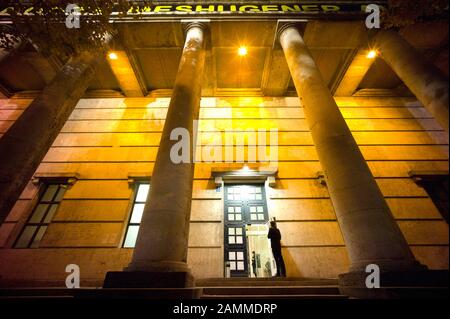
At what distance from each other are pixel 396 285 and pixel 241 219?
18.3 ft

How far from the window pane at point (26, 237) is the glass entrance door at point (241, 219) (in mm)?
7173

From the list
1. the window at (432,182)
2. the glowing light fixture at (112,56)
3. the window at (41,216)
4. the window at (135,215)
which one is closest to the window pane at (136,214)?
the window at (135,215)

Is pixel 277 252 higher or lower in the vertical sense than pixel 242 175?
lower

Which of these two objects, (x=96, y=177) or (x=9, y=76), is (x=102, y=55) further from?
(x=9, y=76)

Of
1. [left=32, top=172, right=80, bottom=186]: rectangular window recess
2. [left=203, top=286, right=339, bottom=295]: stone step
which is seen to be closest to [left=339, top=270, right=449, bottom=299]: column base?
[left=203, top=286, right=339, bottom=295]: stone step

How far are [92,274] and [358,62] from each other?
13.6 meters

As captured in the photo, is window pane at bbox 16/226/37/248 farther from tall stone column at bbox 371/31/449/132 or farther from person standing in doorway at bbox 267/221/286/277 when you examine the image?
tall stone column at bbox 371/31/449/132

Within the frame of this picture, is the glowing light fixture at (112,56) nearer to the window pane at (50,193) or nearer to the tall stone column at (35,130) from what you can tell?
the tall stone column at (35,130)

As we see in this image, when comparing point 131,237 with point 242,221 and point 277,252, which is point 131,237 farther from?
point 277,252

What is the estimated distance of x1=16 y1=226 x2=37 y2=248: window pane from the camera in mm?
7816

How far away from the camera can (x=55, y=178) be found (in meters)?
8.98

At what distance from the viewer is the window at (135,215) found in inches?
313

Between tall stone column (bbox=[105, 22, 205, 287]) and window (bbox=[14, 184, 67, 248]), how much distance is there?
676 centimetres

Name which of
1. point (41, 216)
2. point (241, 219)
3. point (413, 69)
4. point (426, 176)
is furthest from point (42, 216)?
point (426, 176)
